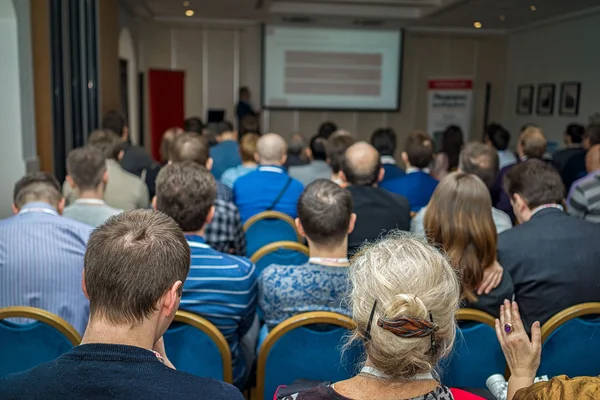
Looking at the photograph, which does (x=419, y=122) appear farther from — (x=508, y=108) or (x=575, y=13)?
(x=575, y=13)

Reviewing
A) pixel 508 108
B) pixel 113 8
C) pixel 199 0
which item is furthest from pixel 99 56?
pixel 508 108

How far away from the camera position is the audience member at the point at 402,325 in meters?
1.07

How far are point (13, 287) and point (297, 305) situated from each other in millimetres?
1046

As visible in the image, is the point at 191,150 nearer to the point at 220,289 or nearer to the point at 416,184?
the point at 416,184

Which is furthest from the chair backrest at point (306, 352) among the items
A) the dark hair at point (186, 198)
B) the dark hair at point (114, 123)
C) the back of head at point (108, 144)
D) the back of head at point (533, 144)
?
the dark hair at point (114, 123)

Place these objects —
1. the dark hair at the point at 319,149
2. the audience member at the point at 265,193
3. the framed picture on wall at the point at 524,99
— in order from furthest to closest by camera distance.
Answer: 1. the framed picture on wall at the point at 524,99
2. the dark hair at the point at 319,149
3. the audience member at the point at 265,193

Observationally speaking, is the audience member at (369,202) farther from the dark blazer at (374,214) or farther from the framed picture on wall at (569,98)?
the framed picture on wall at (569,98)

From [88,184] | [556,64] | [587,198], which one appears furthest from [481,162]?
[556,64]

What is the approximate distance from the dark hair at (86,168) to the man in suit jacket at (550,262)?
2.12 metres

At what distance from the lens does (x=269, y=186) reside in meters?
3.81

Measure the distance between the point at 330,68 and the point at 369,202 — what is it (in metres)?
8.79

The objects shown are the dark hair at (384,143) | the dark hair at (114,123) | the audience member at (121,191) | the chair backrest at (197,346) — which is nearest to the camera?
the chair backrest at (197,346)

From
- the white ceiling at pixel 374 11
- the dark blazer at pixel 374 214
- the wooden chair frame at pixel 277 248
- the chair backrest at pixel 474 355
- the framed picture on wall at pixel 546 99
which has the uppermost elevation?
the white ceiling at pixel 374 11

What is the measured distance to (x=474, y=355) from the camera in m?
1.82
